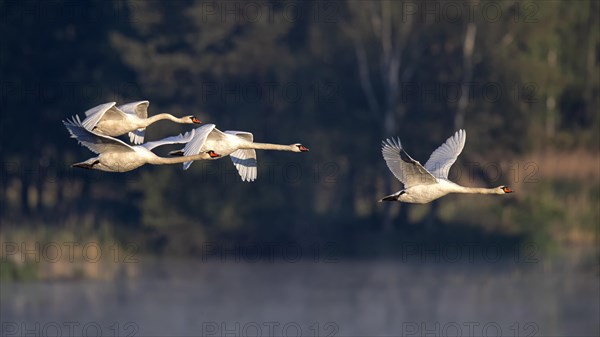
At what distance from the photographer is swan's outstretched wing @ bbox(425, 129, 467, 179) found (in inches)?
717

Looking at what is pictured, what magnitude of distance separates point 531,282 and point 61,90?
14.1 metres

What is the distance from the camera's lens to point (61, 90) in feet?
128

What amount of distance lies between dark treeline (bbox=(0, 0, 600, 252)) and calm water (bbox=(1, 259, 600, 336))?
7.88 ft

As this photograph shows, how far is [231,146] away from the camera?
60.2 ft

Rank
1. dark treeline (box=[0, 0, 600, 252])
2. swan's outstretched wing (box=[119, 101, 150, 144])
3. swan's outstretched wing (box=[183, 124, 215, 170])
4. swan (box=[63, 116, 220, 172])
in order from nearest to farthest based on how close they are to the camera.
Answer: swan's outstretched wing (box=[183, 124, 215, 170]) < swan (box=[63, 116, 220, 172]) < swan's outstretched wing (box=[119, 101, 150, 144]) < dark treeline (box=[0, 0, 600, 252])

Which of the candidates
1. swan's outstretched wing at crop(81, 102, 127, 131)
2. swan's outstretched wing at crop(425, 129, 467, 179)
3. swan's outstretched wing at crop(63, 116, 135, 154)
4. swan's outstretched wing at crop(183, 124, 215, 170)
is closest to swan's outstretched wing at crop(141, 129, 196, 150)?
swan's outstretched wing at crop(183, 124, 215, 170)

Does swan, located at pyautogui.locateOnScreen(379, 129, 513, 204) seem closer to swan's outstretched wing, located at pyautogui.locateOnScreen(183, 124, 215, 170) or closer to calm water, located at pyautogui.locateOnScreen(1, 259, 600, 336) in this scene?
swan's outstretched wing, located at pyautogui.locateOnScreen(183, 124, 215, 170)

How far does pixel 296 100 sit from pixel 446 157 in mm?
20506

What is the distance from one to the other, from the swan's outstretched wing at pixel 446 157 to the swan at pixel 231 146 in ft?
5.16

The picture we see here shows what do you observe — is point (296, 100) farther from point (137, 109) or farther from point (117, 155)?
point (117, 155)

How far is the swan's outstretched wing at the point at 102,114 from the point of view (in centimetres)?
1747

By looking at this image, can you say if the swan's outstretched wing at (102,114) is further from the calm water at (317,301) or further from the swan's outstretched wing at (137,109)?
the calm water at (317,301)

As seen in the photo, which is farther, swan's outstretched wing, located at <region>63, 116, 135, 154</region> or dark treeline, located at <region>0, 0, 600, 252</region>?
dark treeline, located at <region>0, 0, 600, 252</region>

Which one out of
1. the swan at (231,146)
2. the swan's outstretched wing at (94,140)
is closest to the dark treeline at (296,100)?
the swan at (231,146)
